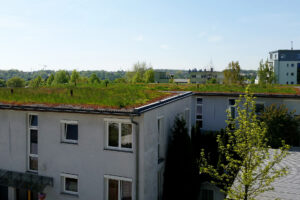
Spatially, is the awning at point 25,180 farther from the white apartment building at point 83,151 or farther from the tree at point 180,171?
the tree at point 180,171

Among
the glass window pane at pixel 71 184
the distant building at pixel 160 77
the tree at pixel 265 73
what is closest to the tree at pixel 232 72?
the tree at pixel 265 73

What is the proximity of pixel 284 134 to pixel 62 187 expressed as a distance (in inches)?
613

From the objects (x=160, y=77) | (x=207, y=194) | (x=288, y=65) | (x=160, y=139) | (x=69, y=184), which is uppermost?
(x=288, y=65)

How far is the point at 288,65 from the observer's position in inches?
3885

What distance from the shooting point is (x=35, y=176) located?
44.5ft

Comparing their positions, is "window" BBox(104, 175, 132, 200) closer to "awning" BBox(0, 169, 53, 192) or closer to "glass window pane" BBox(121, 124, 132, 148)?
"glass window pane" BBox(121, 124, 132, 148)

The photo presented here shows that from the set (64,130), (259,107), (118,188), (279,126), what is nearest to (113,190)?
(118,188)

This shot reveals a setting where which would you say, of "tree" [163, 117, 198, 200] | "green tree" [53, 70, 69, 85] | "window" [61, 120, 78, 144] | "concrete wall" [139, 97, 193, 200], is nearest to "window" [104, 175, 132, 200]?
"concrete wall" [139, 97, 193, 200]

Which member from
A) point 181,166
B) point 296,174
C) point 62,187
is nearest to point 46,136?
point 62,187

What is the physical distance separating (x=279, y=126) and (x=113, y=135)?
13582 millimetres

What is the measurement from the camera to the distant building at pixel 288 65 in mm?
98062

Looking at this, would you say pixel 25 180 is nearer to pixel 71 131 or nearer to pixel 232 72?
pixel 71 131

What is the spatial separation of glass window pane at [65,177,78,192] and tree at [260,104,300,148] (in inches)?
535

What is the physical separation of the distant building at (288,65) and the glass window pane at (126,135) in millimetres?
94917
